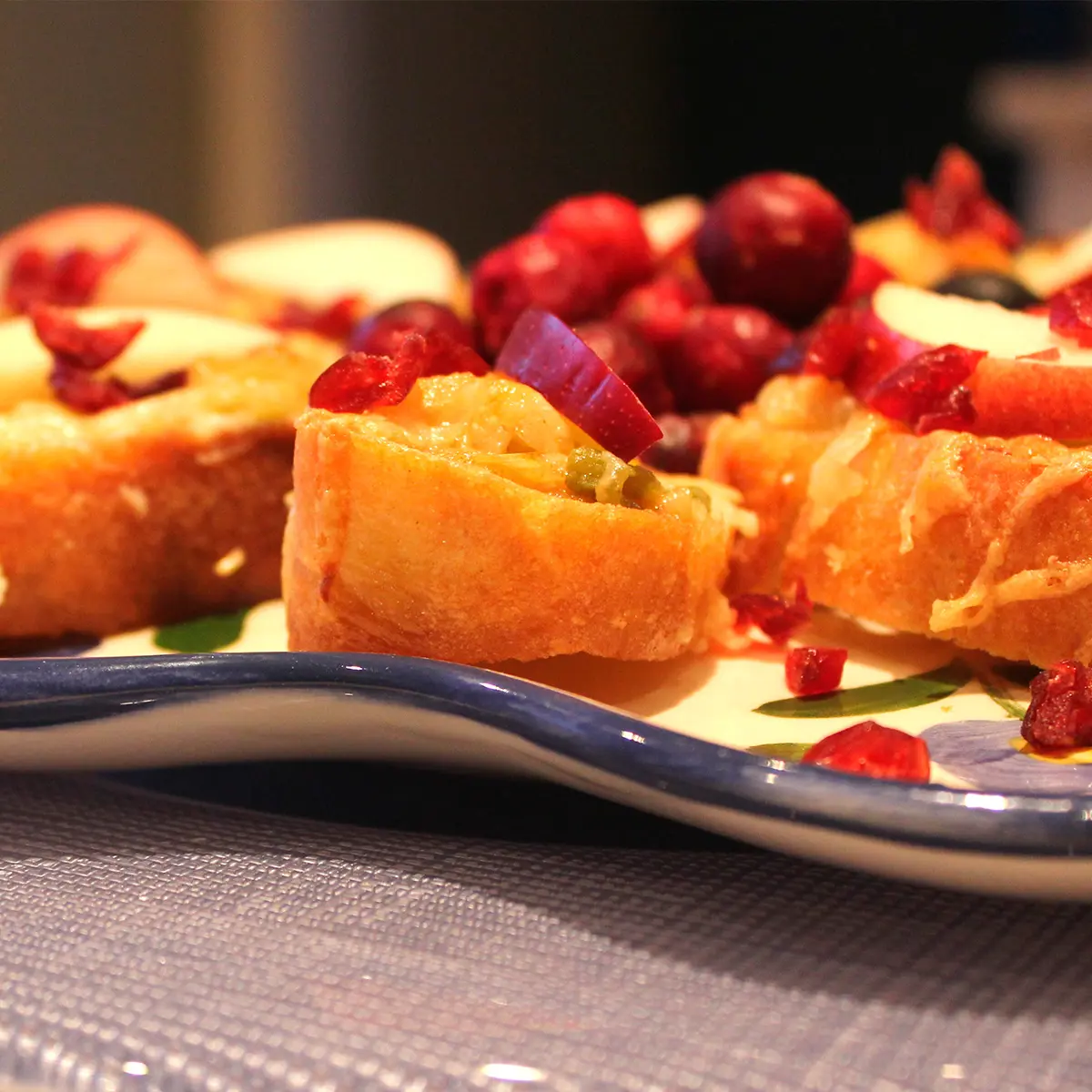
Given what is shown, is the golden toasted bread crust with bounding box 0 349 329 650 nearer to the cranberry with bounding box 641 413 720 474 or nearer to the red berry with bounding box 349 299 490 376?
the red berry with bounding box 349 299 490 376

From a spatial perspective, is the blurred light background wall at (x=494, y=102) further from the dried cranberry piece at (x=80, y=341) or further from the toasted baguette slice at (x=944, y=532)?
the toasted baguette slice at (x=944, y=532)

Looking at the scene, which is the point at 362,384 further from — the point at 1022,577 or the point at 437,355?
the point at 1022,577

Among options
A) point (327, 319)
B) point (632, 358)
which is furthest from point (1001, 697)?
point (327, 319)

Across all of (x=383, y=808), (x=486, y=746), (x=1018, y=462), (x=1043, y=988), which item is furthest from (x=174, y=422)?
(x=1043, y=988)

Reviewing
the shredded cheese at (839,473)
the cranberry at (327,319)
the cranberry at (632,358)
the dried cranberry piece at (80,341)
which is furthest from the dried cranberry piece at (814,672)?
the cranberry at (327,319)

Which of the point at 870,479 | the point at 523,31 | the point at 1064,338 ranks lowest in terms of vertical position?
the point at 870,479

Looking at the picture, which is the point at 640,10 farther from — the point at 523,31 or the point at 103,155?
the point at 103,155

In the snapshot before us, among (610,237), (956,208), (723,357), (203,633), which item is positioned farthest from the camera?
(956,208)
